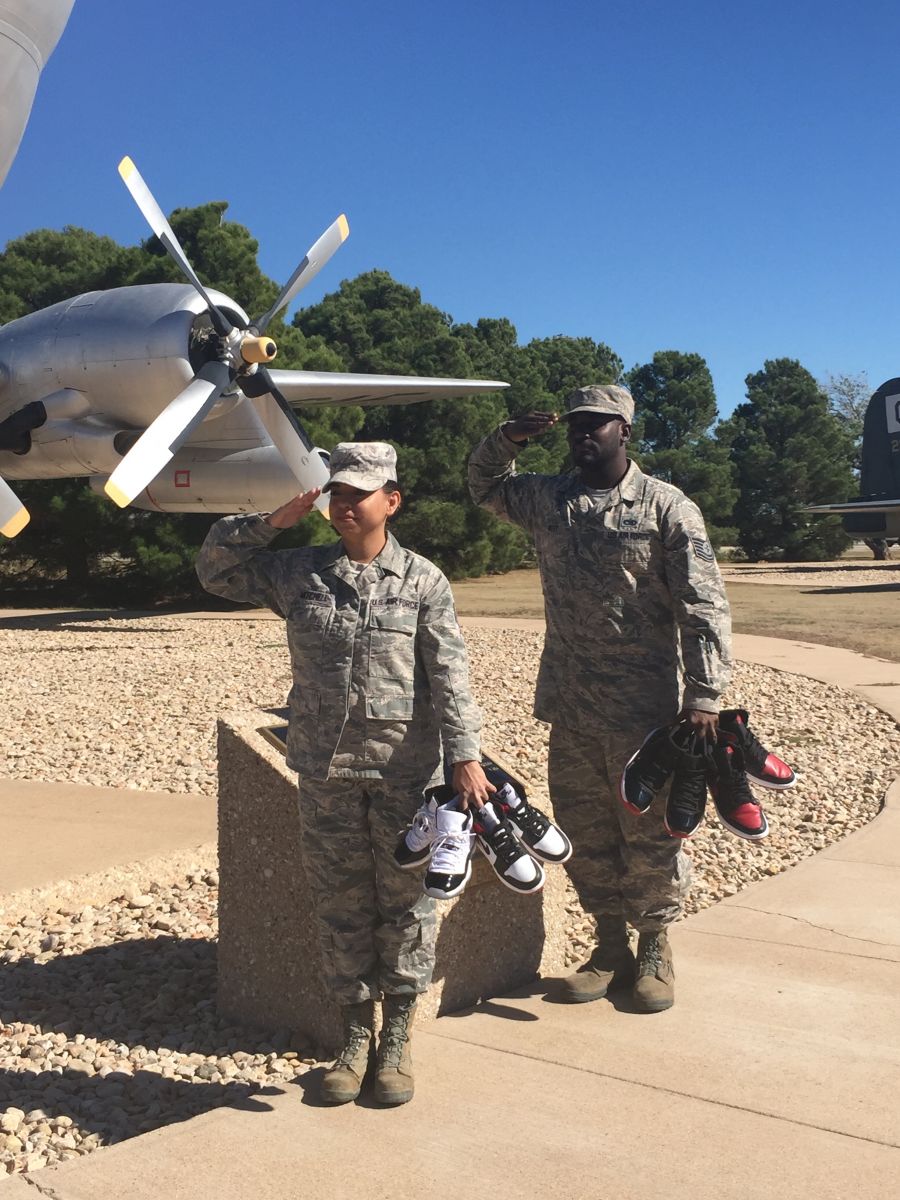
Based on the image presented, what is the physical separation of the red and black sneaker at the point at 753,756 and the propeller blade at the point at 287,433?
37.5ft

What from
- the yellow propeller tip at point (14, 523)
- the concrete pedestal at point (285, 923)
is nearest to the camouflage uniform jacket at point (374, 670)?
the concrete pedestal at point (285, 923)

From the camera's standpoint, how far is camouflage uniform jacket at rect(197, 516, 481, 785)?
2.77 m

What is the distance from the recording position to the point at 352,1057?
2752mm

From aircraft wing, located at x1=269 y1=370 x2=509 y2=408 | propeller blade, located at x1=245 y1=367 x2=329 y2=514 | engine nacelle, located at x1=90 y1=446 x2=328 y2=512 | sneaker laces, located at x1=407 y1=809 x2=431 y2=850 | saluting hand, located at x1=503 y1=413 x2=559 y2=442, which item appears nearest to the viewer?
sneaker laces, located at x1=407 y1=809 x2=431 y2=850

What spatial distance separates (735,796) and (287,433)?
11.9m

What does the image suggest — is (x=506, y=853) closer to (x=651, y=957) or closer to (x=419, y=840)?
(x=419, y=840)

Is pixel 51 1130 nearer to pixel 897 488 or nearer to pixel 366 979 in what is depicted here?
pixel 366 979

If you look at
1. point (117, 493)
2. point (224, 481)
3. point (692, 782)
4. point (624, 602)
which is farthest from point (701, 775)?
point (224, 481)

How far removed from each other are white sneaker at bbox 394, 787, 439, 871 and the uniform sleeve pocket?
225mm

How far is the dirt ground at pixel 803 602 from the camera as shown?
15745 millimetres

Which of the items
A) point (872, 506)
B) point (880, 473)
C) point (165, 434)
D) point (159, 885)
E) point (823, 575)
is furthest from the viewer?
point (823, 575)

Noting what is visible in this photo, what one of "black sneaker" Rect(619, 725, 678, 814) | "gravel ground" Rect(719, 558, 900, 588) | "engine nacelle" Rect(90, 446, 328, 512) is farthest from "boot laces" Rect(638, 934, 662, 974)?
"gravel ground" Rect(719, 558, 900, 588)

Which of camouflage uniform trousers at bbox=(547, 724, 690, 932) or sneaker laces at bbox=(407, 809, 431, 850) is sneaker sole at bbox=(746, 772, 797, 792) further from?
sneaker laces at bbox=(407, 809, 431, 850)

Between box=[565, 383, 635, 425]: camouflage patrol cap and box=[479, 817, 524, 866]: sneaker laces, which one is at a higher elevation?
box=[565, 383, 635, 425]: camouflage patrol cap
